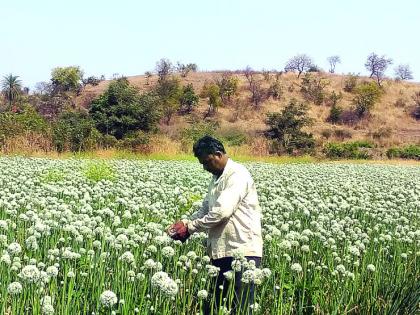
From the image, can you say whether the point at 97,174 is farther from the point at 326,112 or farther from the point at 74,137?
the point at 326,112

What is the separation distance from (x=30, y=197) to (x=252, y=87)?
3383 inches

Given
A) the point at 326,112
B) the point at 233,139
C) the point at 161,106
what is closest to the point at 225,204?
the point at 233,139

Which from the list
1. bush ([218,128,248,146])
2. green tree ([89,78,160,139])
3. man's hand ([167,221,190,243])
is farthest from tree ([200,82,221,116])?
man's hand ([167,221,190,243])

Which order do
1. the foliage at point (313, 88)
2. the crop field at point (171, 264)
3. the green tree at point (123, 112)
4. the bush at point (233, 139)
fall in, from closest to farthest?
the crop field at point (171, 264) < the green tree at point (123, 112) < the bush at point (233, 139) < the foliage at point (313, 88)

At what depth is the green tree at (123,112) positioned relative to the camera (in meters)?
44.1

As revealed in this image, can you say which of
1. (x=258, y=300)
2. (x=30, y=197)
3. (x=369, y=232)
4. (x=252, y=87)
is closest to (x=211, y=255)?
(x=258, y=300)

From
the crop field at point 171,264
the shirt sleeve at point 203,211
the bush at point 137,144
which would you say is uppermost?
the shirt sleeve at point 203,211

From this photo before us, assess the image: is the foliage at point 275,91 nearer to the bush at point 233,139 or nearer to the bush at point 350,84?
the bush at point 350,84

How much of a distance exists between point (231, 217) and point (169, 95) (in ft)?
256

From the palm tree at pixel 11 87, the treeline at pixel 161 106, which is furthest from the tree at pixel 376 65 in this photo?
the palm tree at pixel 11 87

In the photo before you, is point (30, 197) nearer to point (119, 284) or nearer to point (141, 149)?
point (119, 284)

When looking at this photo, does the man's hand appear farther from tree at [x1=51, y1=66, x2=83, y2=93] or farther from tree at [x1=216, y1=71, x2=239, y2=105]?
tree at [x1=51, y1=66, x2=83, y2=93]

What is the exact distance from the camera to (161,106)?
59.8m

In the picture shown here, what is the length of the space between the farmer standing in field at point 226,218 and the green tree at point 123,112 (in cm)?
3776
